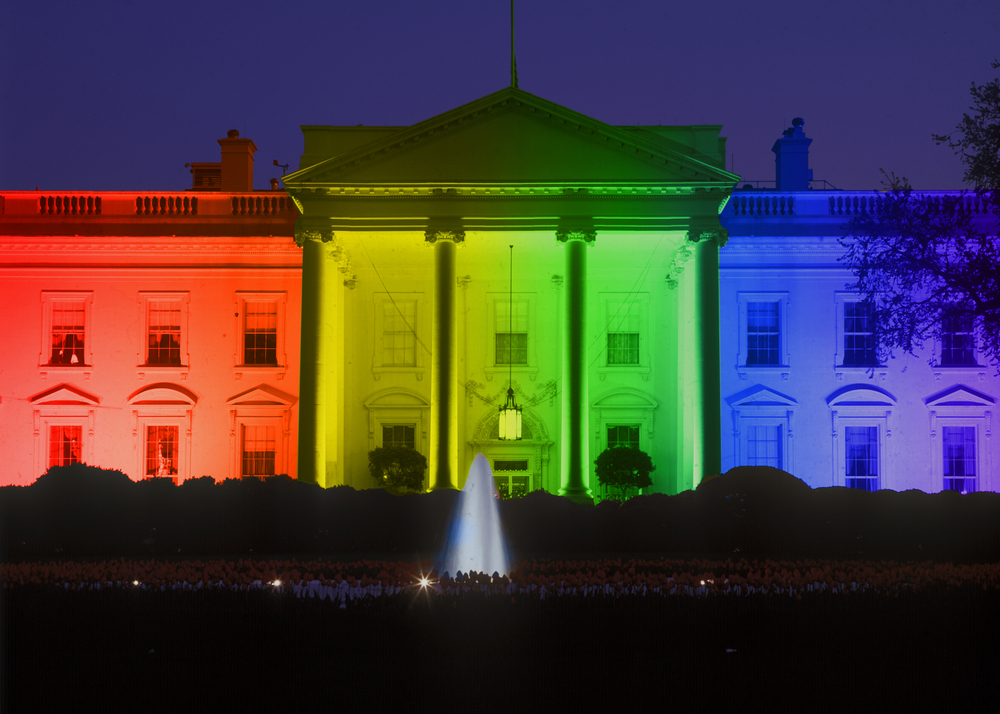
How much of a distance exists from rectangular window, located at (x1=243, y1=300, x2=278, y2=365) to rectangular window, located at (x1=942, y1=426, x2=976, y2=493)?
71.2ft

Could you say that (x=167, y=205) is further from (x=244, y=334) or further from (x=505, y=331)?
(x=505, y=331)

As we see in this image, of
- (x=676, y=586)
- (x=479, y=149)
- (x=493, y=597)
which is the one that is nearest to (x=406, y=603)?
(x=493, y=597)

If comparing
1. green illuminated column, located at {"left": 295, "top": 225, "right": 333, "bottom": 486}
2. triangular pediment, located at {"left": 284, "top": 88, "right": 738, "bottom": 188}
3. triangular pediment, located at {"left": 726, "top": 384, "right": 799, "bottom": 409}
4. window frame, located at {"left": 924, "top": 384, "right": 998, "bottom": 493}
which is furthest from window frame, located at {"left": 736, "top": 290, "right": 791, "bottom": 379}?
green illuminated column, located at {"left": 295, "top": 225, "right": 333, "bottom": 486}

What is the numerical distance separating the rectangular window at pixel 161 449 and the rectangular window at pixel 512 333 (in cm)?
1085

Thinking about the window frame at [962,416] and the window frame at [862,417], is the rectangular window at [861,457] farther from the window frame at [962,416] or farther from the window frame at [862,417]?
the window frame at [962,416]

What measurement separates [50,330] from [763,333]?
23266mm

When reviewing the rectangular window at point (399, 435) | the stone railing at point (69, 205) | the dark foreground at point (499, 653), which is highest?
the stone railing at point (69, 205)

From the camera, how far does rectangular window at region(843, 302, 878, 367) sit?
84.2ft

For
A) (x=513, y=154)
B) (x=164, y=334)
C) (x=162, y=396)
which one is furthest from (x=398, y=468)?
(x=513, y=154)

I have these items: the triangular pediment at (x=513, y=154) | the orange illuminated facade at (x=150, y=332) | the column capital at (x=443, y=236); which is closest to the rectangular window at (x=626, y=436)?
the triangular pediment at (x=513, y=154)

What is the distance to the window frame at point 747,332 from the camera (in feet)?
84.4

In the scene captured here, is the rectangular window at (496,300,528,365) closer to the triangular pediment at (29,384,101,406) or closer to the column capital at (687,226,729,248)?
the column capital at (687,226,729,248)

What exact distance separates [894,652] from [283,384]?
21.0 metres

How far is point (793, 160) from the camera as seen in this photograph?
29844 mm
